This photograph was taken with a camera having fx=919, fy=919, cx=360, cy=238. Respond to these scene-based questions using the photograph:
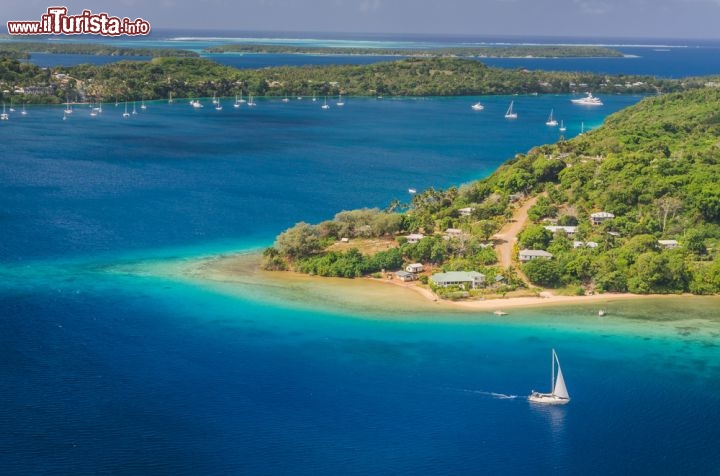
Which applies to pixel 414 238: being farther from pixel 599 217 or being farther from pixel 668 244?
pixel 668 244

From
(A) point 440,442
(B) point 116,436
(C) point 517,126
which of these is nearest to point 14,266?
(B) point 116,436

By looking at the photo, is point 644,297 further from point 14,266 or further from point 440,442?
point 14,266

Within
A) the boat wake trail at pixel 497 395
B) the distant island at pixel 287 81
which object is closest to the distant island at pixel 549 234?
the boat wake trail at pixel 497 395

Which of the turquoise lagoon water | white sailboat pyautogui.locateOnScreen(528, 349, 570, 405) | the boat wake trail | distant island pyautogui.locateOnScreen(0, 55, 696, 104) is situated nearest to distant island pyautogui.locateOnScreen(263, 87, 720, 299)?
the turquoise lagoon water

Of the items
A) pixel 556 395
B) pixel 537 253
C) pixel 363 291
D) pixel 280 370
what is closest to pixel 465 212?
pixel 537 253

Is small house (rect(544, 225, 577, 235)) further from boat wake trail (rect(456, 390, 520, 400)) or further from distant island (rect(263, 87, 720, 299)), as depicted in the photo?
boat wake trail (rect(456, 390, 520, 400))

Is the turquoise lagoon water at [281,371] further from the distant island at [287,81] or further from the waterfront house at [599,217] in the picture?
the distant island at [287,81]

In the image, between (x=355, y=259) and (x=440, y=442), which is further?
(x=355, y=259)
